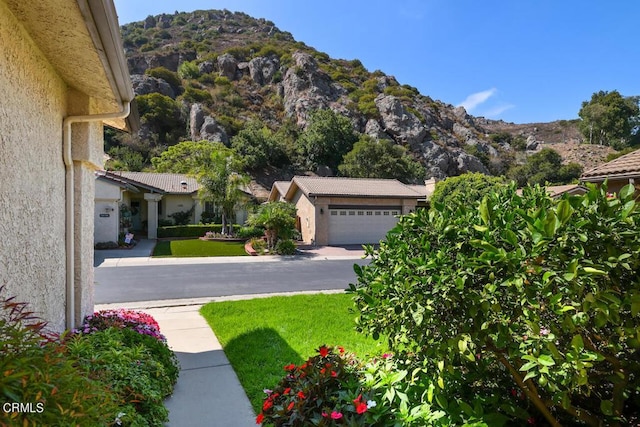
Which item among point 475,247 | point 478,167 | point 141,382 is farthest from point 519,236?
point 478,167

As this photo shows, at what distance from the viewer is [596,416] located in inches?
95.3

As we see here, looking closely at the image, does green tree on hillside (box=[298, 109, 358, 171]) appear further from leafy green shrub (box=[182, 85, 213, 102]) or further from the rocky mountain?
leafy green shrub (box=[182, 85, 213, 102])

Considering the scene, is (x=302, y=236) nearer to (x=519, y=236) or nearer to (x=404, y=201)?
(x=404, y=201)

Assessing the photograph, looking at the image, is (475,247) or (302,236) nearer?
(475,247)

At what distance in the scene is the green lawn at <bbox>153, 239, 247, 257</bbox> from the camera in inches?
685

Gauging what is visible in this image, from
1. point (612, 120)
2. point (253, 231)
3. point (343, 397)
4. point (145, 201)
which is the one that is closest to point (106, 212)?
point (253, 231)

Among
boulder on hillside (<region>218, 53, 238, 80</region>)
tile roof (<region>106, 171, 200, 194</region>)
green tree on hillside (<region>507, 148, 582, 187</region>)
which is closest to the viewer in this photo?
tile roof (<region>106, 171, 200, 194</region>)

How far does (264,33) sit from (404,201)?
290 ft

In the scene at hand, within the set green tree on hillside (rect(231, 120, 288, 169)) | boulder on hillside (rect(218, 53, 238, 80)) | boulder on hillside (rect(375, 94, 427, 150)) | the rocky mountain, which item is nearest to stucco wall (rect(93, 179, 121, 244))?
green tree on hillside (rect(231, 120, 288, 169))

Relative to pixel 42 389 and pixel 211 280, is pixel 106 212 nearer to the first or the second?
pixel 211 280

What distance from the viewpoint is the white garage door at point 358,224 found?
2244 centimetres

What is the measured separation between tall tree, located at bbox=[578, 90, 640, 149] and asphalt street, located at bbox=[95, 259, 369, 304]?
67198mm

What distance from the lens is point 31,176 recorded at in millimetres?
3199

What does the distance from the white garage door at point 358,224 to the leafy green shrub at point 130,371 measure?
18.4 m
